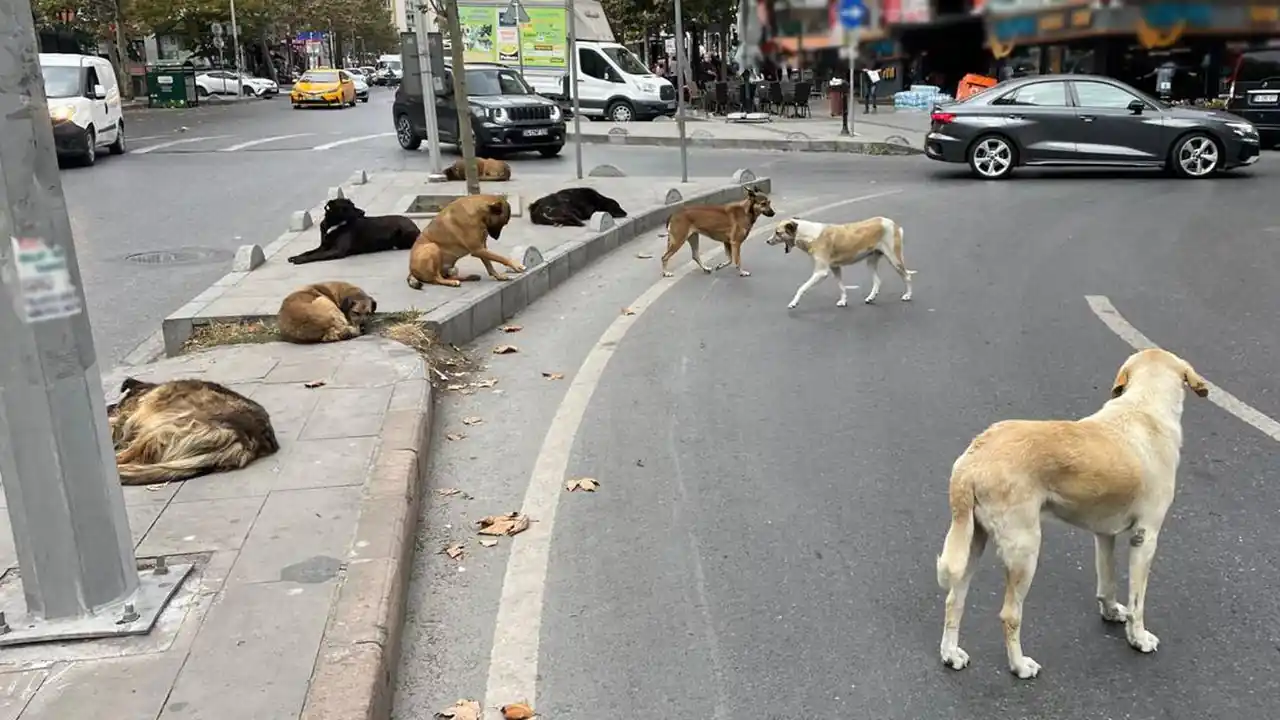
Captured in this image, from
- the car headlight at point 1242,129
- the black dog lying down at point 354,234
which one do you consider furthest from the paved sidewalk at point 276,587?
the car headlight at point 1242,129

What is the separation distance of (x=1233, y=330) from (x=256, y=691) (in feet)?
21.8

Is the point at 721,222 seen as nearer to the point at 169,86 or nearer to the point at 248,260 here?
the point at 248,260

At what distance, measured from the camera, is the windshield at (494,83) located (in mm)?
21000

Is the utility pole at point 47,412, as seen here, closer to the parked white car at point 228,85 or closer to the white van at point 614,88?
the white van at point 614,88

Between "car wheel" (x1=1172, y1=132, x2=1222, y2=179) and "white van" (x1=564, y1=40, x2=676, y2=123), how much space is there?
50.0ft

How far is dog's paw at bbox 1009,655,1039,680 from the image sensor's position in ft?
10.7

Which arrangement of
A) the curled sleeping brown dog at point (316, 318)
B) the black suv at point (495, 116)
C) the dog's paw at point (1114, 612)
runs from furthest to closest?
the black suv at point (495, 116)
the curled sleeping brown dog at point (316, 318)
the dog's paw at point (1114, 612)

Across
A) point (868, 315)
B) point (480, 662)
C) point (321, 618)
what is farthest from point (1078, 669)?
point (868, 315)

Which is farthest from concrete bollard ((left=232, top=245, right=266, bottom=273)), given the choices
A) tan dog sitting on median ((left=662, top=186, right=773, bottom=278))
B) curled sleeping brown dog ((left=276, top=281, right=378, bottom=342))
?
tan dog sitting on median ((left=662, top=186, right=773, bottom=278))

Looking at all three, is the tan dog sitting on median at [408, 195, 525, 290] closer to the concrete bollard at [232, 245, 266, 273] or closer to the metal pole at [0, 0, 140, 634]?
the concrete bollard at [232, 245, 266, 273]

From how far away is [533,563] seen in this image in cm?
410

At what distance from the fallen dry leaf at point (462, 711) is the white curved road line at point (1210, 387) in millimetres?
4087

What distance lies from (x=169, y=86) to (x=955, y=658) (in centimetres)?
4478

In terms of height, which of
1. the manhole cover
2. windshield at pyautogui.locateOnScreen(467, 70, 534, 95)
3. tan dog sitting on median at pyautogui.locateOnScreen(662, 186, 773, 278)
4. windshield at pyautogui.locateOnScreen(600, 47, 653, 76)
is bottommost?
the manhole cover
